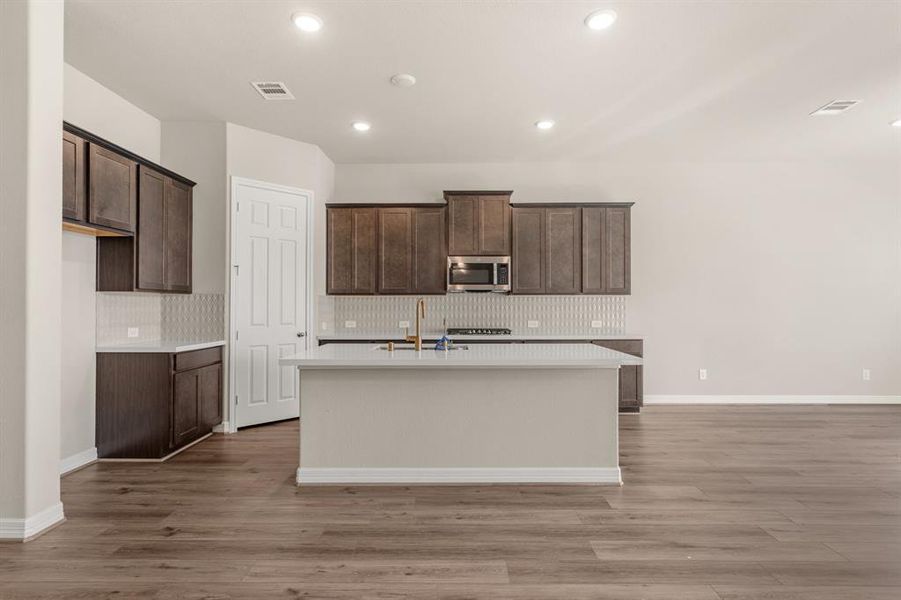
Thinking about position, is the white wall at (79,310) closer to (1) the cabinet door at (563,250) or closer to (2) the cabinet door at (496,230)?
A: (2) the cabinet door at (496,230)

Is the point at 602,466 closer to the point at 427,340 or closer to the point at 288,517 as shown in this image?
the point at 288,517

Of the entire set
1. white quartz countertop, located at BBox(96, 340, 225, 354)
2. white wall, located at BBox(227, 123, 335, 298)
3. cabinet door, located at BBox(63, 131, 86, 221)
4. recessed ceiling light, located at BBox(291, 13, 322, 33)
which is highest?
recessed ceiling light, located at BBox(291, 13, 322, 33)

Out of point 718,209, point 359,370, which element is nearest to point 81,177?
point 359,370

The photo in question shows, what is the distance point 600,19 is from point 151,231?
3765mm

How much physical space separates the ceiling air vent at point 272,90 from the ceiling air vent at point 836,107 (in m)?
4.74

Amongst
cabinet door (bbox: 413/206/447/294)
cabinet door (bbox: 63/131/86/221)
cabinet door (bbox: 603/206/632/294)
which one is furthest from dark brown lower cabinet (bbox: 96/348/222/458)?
cabinet door (bbox: 603/206/632/294)

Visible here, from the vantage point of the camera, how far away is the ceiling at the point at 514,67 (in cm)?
292

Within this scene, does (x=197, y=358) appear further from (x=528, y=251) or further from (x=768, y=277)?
(x=768, y=277)

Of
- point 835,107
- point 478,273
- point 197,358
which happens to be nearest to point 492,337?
point 478,273

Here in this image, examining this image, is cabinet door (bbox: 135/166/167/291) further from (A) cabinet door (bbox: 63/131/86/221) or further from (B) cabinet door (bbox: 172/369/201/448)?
(B) cabinet door (bbox: 172/369/201/448)

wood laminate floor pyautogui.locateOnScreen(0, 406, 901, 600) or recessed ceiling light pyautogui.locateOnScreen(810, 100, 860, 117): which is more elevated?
recessed ceiling light pyautogui.locateOnScreen(810, 100, 860, 117)

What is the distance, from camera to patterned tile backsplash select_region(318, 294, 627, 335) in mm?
6004

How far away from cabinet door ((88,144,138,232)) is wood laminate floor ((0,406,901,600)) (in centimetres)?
186

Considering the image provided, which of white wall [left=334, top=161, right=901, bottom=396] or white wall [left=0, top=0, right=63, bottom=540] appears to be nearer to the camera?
white wall [left=0, top=0, right=63, bottom=540]
